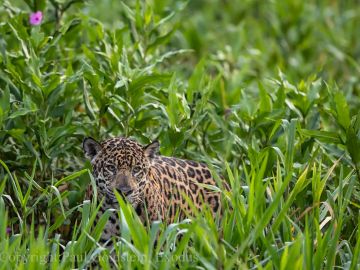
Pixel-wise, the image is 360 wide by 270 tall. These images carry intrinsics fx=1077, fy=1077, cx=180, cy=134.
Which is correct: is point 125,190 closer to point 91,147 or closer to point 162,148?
point 91,147

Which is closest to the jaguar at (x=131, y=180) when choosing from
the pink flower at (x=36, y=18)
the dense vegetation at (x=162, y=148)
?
the dense vegetation at (x=162, y=148)

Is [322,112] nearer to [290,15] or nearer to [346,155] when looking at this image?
[346,155]

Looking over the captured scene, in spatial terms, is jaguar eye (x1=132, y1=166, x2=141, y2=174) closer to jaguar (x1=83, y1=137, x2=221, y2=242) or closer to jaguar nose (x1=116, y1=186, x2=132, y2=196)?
jaguar (x1=83, y1=137, x2=221, y2=242)

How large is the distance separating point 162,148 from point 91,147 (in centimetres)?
84

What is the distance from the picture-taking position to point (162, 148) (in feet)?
26.1

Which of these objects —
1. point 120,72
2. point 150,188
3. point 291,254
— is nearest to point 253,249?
point 291,254

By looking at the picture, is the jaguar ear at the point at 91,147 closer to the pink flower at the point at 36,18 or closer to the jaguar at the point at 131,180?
the jaguar at the point at 131,180

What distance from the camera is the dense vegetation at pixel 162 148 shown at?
6.03 metres

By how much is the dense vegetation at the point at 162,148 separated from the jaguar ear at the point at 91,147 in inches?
9.8

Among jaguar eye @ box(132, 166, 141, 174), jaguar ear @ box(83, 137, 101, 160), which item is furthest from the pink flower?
jaguar eye @ box(132, 166, 141, 174)

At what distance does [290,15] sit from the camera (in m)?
12.8

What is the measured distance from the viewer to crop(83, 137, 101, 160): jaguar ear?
283 inches

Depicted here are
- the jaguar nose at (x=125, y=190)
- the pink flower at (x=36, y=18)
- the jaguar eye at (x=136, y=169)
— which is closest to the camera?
the jaguar nose at (x=125, y=190)

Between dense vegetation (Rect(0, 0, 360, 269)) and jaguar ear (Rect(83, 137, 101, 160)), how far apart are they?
249 mm
